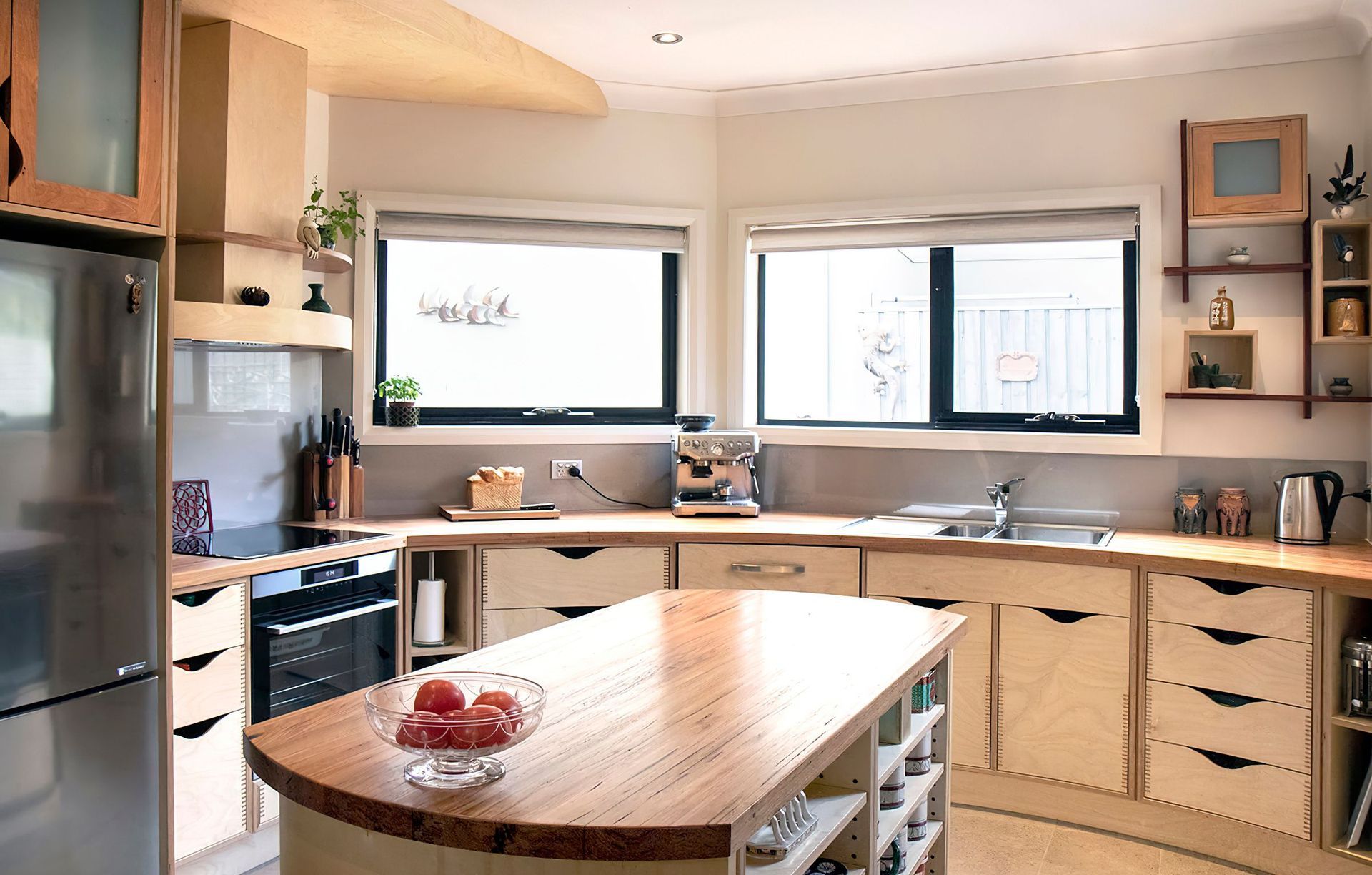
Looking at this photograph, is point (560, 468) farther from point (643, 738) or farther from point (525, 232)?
point (643, 738)

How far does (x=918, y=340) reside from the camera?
14.1 feet

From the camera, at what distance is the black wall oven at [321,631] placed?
9.73 ft

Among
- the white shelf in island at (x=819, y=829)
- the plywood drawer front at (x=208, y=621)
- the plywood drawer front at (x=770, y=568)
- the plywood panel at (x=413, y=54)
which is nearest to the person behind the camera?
the white shelf in island at (x=819, y=829)

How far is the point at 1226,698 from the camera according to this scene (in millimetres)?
3143

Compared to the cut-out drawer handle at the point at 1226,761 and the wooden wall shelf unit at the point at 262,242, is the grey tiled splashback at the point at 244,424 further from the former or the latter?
the cut-out drawer handle at the point at 1226,761

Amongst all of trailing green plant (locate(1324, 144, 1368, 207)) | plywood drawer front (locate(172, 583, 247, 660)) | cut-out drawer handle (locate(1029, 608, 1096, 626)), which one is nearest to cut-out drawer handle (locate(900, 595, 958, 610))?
cut-out drawer handle (locate(1029, 608, 1096, 626))

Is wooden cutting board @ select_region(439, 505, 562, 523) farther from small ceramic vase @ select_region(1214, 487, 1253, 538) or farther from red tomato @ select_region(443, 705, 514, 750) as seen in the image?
red tomato @ select_region(443, 705, 514, 750)

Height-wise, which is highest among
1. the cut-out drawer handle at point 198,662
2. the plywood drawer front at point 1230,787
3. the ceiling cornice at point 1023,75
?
the ceiling cornice at point 1023,75

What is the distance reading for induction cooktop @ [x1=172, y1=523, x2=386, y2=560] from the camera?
10.1ft

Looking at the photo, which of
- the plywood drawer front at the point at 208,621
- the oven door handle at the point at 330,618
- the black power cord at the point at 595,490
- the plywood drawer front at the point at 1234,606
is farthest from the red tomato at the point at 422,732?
the black power cord at the point at 595,490

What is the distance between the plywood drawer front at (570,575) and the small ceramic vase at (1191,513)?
6.01 ft

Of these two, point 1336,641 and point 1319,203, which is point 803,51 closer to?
point 1319,203

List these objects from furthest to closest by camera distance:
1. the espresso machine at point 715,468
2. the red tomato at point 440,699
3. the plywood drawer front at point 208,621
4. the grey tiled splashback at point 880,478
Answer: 1. the espresso machine at point 715,468
2. the grey tiled splashback at point 880,478
3. the plywood drawer front at point 208,621
4. the red tomato at point 440,699

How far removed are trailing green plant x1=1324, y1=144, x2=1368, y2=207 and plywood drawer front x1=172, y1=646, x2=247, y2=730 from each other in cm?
372
